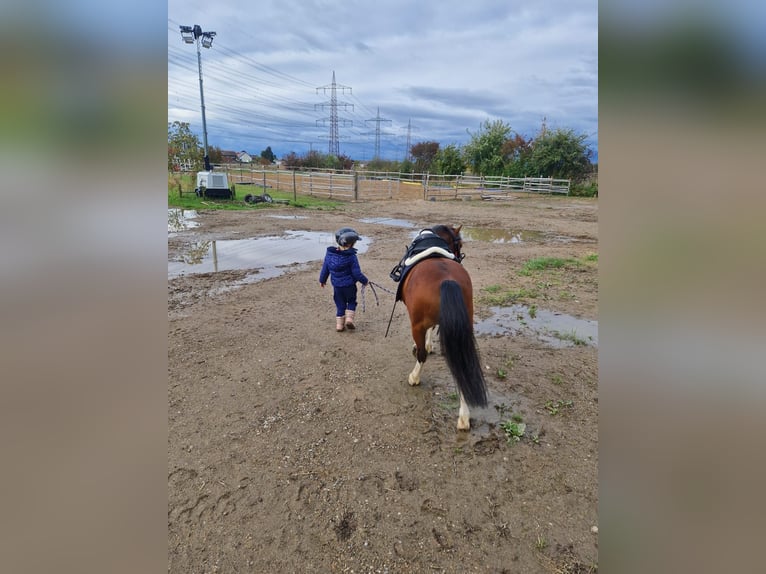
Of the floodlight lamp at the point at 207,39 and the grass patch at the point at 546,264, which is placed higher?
the floodlight lamp at the point at 207,39

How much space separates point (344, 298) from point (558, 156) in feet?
87.2

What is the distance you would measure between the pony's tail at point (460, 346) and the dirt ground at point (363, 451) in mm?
425

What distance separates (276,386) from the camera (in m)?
3.58

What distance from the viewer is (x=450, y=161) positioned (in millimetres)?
36031

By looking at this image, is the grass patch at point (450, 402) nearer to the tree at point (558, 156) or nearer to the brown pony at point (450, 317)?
the brown pony at point (450, 317)

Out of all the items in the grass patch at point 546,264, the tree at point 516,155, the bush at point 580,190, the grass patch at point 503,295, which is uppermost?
the tree at point 516,155

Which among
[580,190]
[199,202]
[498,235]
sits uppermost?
[580,190]

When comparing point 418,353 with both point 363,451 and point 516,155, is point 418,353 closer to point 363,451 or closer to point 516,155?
point 363,451

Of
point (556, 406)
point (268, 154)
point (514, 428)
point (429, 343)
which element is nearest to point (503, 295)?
point (429, 343)

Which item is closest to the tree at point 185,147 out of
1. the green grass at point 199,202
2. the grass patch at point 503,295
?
the green grass at point 199,202

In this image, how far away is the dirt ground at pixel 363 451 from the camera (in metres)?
2.09
